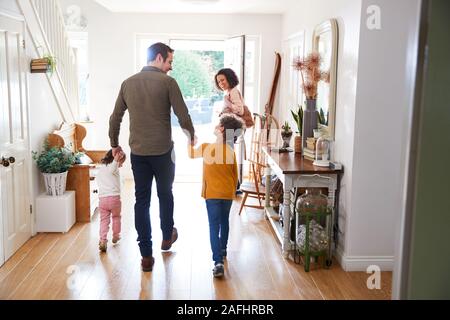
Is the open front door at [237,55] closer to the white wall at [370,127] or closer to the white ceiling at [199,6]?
the white ceiling at [199,6]

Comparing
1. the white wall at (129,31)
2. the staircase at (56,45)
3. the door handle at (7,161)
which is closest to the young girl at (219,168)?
the door handle at (7,161)

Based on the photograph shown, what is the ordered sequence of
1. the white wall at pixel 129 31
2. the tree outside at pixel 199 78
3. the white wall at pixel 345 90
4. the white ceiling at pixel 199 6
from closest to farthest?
the white wall at pixel 345 90 < the white ceiling at pixel 199 6 < the white wall at pixel 129 31 < the tree outside at pixel 199 78

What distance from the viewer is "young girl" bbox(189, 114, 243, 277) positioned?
3.51 metres

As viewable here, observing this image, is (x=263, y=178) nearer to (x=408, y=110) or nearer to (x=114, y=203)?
(x=114, y=203)

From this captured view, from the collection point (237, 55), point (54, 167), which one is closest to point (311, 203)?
point (54, 167)

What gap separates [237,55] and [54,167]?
2.93 metres

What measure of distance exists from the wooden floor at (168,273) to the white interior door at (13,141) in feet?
0.60

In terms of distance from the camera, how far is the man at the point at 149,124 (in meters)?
3.52

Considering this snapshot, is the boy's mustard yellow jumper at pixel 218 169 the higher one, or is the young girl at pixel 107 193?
the boy's mustard yellow jumper at pixel 218 169

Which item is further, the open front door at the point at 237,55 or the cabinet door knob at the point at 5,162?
the open front door at the point at 237,55

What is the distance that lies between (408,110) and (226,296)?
183 centimetres

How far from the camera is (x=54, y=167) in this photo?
4.47m

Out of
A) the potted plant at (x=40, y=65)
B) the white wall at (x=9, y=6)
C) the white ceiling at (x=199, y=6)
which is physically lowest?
the potted plant at (x=40, y=65)

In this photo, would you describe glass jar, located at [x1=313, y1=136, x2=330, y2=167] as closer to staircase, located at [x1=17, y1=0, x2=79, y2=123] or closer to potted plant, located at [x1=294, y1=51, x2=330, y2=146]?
potted plant, located at [x1=294, y1=51, x2=330, y2=146]
